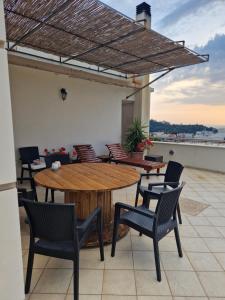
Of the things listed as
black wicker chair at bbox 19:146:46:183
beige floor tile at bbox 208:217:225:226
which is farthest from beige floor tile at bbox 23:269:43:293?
black wicker chair at bbox 19:146:46:183

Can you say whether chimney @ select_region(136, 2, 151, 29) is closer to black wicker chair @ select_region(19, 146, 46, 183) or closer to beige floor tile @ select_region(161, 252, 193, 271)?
black wicker chair @ select_region(19, 146, 46, 183)

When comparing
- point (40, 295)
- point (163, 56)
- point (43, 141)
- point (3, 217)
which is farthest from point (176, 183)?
point (43, 141)

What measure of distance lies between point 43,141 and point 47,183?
3424 mm

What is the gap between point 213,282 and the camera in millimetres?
1970

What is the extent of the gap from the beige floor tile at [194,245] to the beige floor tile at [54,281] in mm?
1389

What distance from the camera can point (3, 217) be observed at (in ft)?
4.31

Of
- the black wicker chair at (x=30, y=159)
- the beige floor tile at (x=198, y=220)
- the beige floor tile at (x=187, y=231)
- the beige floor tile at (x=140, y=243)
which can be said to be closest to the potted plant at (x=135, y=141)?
the black wicker chair at (x=30, y=159)

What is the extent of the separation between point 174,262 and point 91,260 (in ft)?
2.91

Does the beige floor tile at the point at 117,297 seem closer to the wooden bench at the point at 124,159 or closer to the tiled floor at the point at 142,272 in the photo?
the tiled floor at the point at 142,272

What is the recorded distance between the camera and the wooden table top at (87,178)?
7.47 ft

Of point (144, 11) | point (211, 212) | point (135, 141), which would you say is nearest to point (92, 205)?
point (211, 212)

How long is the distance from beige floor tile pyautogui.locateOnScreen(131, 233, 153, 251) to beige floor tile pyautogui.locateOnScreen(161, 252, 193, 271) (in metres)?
0.20

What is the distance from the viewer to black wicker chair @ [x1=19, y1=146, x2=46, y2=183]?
4.67 m

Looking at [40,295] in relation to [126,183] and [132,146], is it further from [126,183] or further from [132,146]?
[132,146]
